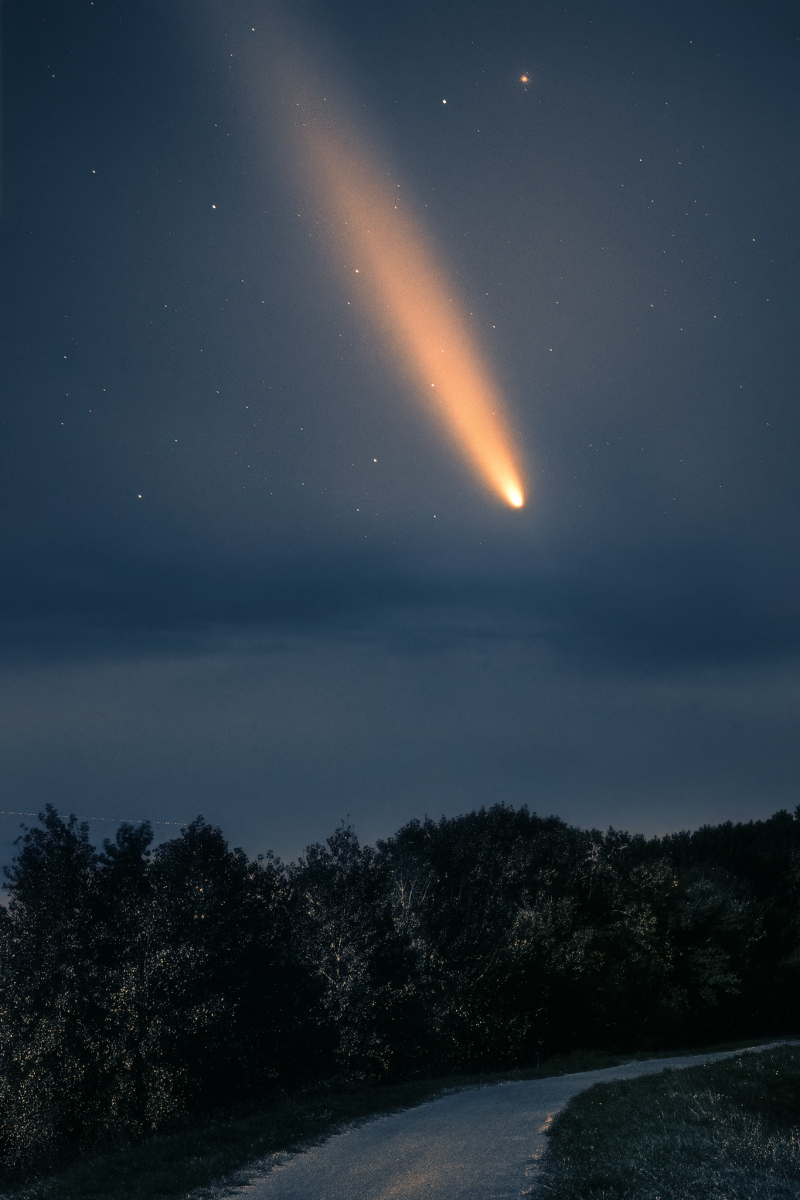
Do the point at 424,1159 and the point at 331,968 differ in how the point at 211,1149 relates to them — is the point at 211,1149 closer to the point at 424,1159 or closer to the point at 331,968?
the point at 424,1159

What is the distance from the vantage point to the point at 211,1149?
49.8 ft

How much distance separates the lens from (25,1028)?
2606 cm

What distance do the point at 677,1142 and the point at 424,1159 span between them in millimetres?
4393

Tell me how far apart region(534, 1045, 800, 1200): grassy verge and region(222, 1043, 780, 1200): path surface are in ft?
1.88

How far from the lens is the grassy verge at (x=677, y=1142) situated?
11.5m

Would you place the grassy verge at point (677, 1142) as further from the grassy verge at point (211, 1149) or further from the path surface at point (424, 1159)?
the grassy verge at point (211, 1149)

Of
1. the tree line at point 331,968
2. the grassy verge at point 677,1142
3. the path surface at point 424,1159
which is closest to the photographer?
the grassy verge at point 677,1142

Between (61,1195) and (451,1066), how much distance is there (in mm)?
29531

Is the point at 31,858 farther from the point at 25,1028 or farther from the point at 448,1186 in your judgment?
the point at 448,1186

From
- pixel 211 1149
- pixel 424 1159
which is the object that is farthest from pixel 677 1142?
pixel 211 1149

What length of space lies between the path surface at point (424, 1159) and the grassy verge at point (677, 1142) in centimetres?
57

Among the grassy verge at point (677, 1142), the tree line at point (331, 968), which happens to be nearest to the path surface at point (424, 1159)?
the grassy verge at point (677, 1142)

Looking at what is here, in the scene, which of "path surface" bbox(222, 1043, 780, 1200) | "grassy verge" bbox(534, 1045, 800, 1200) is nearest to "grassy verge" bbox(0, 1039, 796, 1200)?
"path surface" bbox(222, 1043, 780, 1200)

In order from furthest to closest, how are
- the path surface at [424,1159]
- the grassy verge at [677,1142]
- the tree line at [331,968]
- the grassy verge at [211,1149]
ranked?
1. the tree line at [331,968]
2. the grassy verge at [211,1149]
3. the path surface at [424,1159]
4. the grassy verge at [677,1142]
